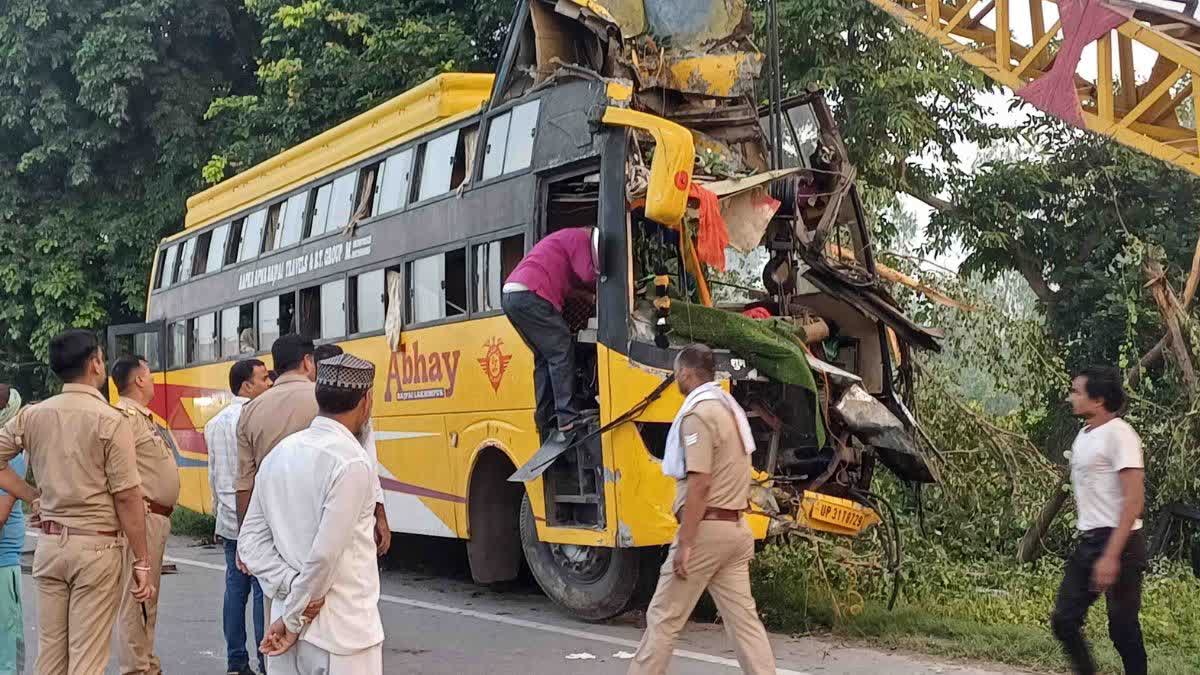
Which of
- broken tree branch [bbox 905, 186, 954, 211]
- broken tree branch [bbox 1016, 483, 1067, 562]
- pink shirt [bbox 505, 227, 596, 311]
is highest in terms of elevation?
broken tree branch [bbox 905, 186, 954, 211]

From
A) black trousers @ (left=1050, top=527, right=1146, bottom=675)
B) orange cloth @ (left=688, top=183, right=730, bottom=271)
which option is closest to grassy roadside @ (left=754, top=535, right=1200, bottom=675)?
black trousers @ (left=1050, top=527, right=1146, bottom=675)

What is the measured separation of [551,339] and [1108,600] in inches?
158

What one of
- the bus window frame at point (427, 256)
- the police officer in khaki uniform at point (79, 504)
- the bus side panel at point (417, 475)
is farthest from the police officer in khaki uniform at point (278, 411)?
the bus side panel at point (417, 475)

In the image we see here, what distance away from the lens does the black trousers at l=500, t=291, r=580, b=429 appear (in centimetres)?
881

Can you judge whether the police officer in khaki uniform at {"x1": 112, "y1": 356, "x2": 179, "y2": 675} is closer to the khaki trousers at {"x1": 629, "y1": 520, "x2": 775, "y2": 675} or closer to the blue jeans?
the blue jeans

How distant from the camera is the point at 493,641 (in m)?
8.66

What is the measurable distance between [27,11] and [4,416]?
47.3 ft

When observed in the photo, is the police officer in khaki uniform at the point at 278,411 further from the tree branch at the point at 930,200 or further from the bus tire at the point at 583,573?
the tree branch at the point at 930,200

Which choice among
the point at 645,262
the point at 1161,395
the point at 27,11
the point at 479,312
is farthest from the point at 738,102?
the point at 27,11

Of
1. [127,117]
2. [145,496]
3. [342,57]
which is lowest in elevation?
[145,496]

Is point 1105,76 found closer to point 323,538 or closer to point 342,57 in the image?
point 323,538

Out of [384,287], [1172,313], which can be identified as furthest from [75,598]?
[1172,313]

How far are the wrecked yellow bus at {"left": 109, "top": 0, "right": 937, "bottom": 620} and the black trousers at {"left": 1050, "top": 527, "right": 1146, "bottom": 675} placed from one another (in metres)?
2.43

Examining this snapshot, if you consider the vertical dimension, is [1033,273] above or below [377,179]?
below
